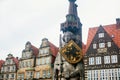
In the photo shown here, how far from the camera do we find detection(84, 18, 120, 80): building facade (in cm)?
2148

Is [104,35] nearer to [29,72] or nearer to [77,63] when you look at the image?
[29,72]

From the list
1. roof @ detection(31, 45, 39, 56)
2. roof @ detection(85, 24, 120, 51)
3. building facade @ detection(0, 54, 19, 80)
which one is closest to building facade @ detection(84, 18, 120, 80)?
roof @ detection(85, 24, 120, 51)

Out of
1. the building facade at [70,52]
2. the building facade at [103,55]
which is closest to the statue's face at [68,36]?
the building facade at [70,52]

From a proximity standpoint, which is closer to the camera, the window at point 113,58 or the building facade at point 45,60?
the window at point 113,58

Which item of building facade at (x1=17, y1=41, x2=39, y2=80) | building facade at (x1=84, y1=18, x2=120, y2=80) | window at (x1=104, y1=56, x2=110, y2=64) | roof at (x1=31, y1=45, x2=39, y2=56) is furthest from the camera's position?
roof at (x1=31, y1=45, x2=39, y2=56)

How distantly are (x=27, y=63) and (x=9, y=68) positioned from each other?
304 cm

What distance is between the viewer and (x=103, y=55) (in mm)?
22141

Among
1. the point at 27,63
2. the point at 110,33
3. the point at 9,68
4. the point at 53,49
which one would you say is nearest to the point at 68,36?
the point at 110,33

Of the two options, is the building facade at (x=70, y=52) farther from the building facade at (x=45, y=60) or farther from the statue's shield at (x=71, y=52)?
the building facade at (x=45, y=60)

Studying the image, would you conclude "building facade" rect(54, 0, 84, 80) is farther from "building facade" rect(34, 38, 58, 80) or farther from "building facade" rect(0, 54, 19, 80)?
"building facade" rect(0, 54, 19, 80)

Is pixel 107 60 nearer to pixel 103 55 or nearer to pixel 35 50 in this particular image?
pixel 103 55

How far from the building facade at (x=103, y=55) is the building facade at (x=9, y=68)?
32.6 feet

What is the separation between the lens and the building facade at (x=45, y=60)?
25.7m

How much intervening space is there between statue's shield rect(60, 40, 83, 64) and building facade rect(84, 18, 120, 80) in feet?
42.3
